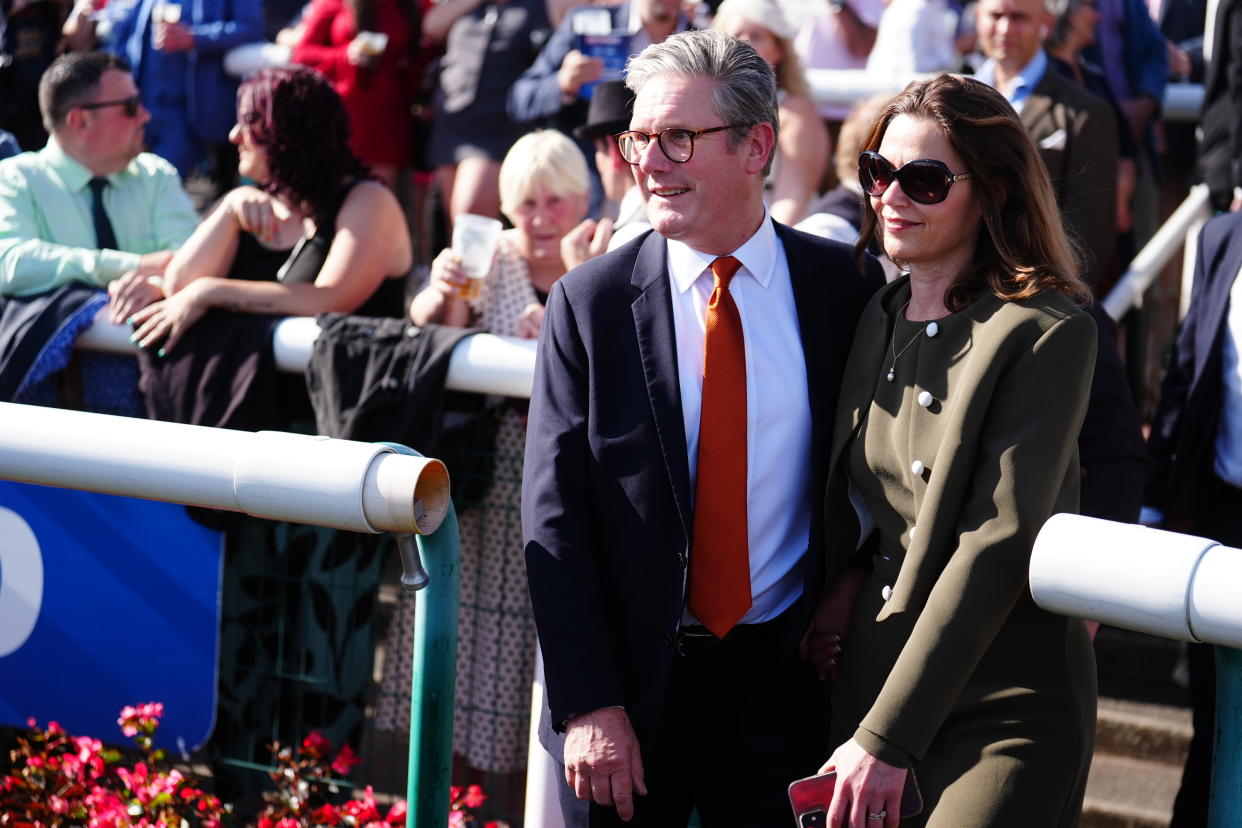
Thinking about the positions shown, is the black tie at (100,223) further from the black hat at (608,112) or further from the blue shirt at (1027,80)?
the blue shirt at (1027,80)

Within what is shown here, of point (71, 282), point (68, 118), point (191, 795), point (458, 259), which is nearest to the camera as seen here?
point (191, 795)

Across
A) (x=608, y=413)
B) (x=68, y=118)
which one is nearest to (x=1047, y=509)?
(x=608, y=413)

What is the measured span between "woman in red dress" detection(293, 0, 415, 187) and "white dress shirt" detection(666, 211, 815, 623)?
4347 millimetres

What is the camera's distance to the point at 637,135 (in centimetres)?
266

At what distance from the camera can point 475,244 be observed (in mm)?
4086

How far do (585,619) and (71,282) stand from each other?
Answer: 263 cm

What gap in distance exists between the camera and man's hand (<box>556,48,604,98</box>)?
594 centimetres

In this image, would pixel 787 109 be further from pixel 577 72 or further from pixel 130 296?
pixel 130 296

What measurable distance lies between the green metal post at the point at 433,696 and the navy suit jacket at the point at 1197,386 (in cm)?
233

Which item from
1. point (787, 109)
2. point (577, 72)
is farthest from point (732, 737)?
point (577, 72)

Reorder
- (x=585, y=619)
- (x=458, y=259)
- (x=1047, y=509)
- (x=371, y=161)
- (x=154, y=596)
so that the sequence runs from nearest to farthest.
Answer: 1. (x=1047, y=509)
2. (x=585, y=619)
3. (x=154, y=596)
4. (x=458, y=259)
5. (x=371, y=161)

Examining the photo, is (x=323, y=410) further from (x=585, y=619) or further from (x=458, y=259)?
(x=585, y=619)

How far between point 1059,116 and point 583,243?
6.28 feet

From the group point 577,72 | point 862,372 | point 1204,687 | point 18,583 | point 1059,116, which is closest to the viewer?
point 862,372
